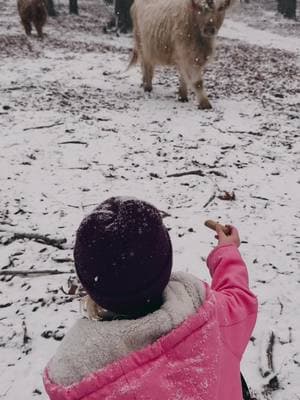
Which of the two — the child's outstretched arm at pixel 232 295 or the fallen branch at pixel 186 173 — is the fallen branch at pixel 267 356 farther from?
the fallen branch at pixel 186 173

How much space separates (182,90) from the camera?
8.17 m

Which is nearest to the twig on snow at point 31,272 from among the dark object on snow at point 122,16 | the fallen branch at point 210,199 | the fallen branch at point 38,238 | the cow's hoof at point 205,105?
the fallen branch at point 38,238

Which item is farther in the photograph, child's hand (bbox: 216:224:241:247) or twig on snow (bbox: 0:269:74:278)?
twig on snow (bbox: 0:269:74:278)

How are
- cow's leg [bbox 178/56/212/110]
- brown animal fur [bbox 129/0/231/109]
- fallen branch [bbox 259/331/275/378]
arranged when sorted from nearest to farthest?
fallen branch [bbox 259/331/275/378] < brown animal fur [bbox 129/0/231/109] < cow's leg [bbox 178/56/212/110]

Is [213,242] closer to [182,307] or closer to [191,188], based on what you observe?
[191,188]

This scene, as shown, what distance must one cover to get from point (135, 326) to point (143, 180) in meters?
3.86

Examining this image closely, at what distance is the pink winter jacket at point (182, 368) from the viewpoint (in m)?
1.20

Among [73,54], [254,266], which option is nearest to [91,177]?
[254,266]

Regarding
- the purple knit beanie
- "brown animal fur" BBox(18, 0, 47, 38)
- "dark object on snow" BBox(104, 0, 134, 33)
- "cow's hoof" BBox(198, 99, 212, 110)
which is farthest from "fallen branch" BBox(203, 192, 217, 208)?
"dark object on snow" BBox(104, 0, 134, 33)

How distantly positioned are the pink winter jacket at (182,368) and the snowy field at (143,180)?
48.7 inches

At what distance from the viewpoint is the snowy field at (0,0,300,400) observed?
290cm

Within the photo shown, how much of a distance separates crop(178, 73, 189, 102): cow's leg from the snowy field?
22 cm

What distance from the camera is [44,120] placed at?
6973 millimetres

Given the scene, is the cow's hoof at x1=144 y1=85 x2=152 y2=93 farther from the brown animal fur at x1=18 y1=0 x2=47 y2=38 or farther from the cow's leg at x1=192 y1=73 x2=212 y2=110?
the brown animal fur at x1=18 y1=0 x2=47 y2=38
